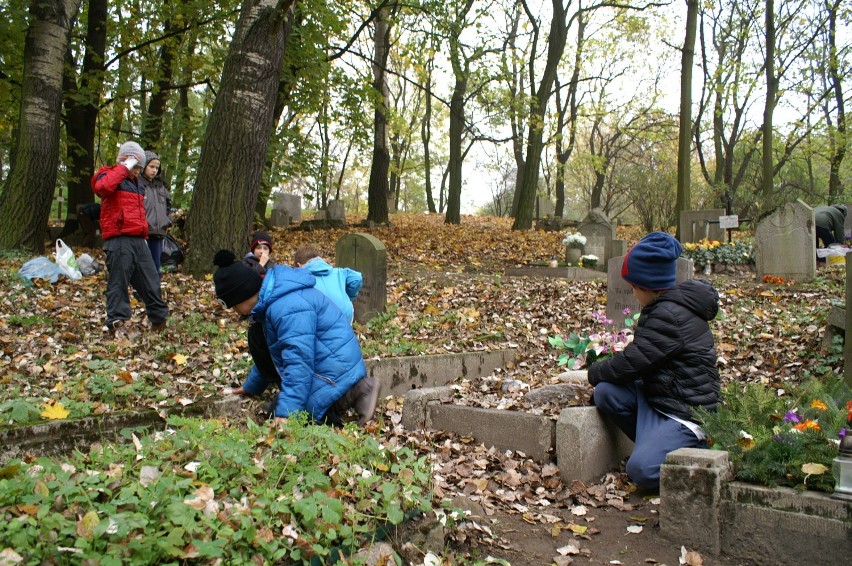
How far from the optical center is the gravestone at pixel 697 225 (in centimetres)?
1691

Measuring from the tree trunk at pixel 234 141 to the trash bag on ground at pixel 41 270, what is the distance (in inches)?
64.9

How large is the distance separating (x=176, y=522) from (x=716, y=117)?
29698 mm

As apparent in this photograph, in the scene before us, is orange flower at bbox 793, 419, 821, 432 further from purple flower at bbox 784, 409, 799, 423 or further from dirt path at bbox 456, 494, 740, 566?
dirt path at bbox 456, 494, 740, 566

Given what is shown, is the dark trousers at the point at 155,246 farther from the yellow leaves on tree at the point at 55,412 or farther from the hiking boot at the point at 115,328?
the yellow leaves on tree at the point at 55,412

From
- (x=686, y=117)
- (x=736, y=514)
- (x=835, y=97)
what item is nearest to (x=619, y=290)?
(x=736, y=514)

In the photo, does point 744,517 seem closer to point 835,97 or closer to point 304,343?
point 304,343

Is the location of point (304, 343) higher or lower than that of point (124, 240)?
lower

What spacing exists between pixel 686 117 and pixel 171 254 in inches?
490

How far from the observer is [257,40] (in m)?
9.95

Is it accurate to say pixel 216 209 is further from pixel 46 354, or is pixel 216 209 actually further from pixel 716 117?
pixel 716 117

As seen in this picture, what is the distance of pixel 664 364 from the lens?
441 cm

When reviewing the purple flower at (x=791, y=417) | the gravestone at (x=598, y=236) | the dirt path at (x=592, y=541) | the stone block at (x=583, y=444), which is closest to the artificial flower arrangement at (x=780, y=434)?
the purple flower at (x=791, y=417)

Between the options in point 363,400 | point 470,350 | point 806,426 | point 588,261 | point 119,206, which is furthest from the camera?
point 588,261

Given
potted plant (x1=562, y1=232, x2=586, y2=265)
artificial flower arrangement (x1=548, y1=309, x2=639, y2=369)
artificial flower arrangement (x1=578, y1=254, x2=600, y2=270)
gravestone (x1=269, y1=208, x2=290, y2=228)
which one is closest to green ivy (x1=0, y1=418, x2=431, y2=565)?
artificial flower arrangement (x1=548, y1=309, x2=639, y2=369)
